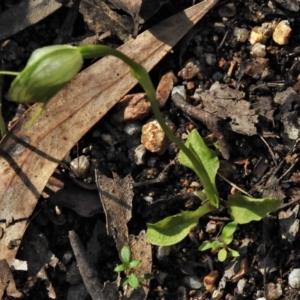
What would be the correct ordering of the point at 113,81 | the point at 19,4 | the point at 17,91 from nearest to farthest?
the point at 17,91 < the point at 113,81 < the point at 19,4

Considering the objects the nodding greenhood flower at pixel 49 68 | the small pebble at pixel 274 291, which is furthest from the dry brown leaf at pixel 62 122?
the small pebble at pixel 274 291

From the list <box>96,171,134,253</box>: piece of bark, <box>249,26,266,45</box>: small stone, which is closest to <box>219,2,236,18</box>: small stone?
<box>249,26,266,45</box>: small stone

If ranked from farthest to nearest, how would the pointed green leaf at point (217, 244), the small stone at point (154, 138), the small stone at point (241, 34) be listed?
1. the small stone at point (241, 34)
2. the small stone at point (154, 138)
3. the pointed green leaf at point (217, 244)

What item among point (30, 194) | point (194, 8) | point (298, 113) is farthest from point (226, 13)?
point (30, 194)

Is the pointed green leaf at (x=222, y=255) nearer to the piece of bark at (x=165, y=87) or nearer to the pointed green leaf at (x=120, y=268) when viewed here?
the pointed green leaf at (x=120, y=268)

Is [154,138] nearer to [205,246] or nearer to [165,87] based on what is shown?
[165,87]

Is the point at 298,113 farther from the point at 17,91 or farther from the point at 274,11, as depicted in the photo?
the point at 17,91
